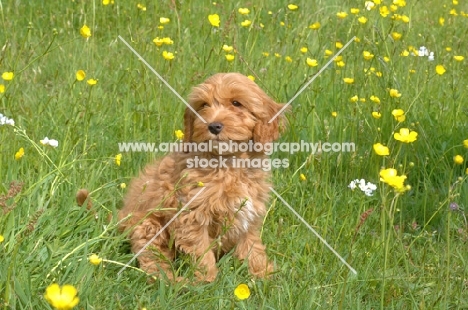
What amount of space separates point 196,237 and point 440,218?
1.49 m

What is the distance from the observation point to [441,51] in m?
6.05

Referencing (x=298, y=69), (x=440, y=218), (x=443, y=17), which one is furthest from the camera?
(x=443, y=17)

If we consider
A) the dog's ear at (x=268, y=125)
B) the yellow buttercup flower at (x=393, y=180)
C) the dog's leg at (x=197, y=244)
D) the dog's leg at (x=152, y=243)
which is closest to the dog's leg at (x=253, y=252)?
the dog's leg at (x=197, y=244)

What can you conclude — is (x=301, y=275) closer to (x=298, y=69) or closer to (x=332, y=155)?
(x=332, y=155)

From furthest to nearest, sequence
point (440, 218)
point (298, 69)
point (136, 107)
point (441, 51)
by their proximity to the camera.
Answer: point (441, 51), point (298, 69), point (136, 107), point (440, 218)

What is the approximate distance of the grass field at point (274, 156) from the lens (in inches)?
114

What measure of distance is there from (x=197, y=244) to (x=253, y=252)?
321 millimetres

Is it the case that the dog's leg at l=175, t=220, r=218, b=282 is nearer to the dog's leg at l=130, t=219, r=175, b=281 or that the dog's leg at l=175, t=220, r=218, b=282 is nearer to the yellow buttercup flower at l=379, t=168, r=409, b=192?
the dog's leg at l=130, t=219, r=175, b=281

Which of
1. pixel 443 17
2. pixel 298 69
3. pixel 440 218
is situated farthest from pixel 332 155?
pixel 443 17

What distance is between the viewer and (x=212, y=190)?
10.9ft

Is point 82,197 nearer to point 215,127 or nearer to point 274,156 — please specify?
point 215,127

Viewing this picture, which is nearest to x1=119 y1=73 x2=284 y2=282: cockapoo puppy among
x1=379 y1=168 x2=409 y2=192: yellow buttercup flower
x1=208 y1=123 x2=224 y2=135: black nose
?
x1=208 y1=123 x2=224 y2=135: black nose

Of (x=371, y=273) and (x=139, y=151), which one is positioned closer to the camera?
(x=371, y=273)

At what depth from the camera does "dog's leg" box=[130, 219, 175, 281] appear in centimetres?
329
